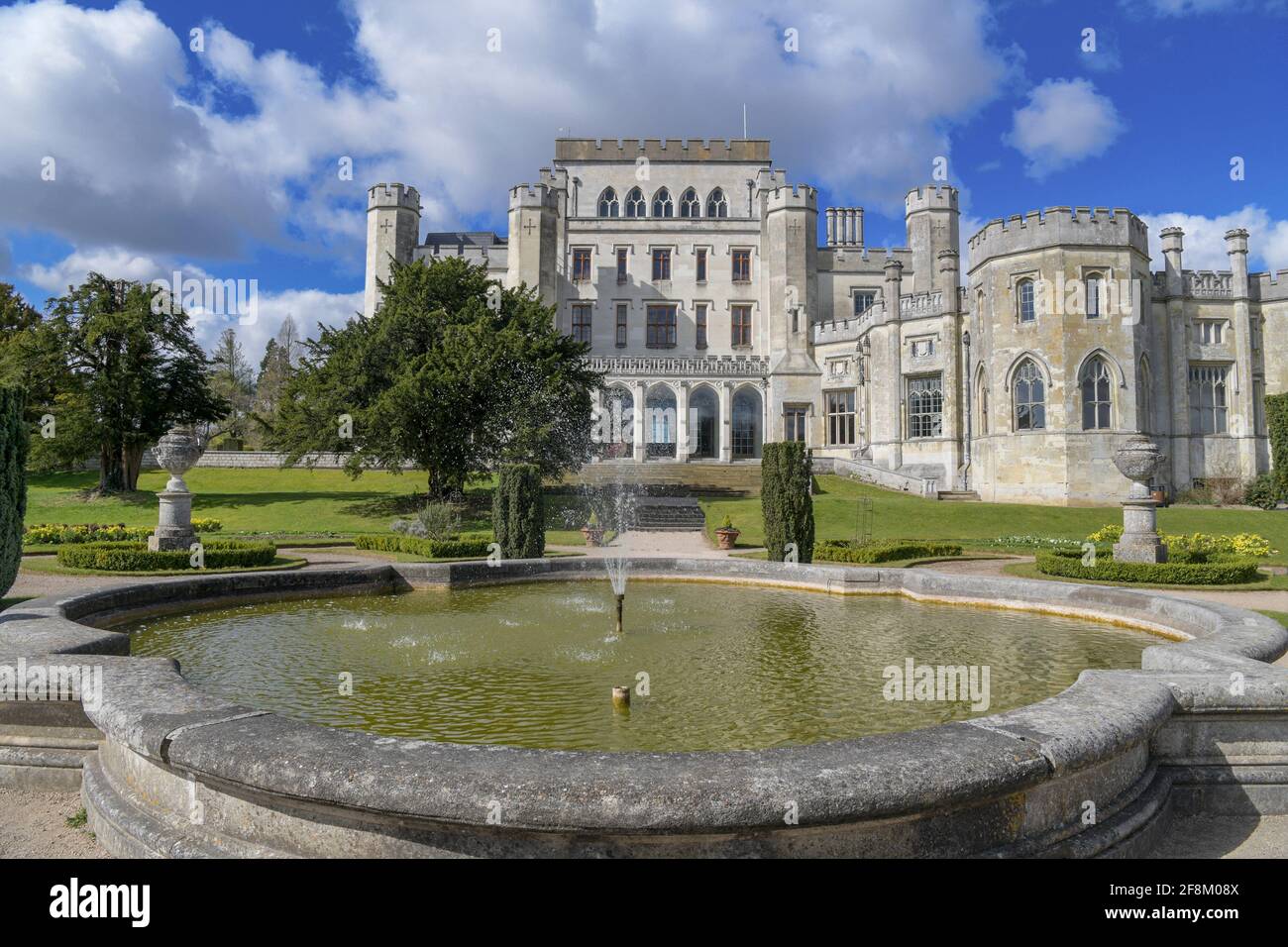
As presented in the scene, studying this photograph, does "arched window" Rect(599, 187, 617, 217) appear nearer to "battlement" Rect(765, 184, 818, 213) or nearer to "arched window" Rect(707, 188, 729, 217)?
"arched window" Rect(707, 188, 729, 217)

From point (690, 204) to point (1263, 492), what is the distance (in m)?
35.9

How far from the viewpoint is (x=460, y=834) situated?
10.8 feet

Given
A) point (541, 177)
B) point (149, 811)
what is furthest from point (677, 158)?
point (149, 811)

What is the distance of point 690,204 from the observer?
52.5 metres

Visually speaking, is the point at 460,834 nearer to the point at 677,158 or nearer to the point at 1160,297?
the point at 1160,297

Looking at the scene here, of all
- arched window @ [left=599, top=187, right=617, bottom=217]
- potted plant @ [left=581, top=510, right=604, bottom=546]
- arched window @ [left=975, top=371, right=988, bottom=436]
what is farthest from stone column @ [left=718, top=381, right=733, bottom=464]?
potted plant @ [left=581, top=510, right=604, bottom=546]

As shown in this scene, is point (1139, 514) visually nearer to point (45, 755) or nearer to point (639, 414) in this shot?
point (45, 755)

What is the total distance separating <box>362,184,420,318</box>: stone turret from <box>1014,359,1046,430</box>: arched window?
1406 inches

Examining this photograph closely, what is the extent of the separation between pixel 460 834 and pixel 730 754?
122 cm

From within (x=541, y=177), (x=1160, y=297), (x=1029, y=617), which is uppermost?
(x=541, y=177)

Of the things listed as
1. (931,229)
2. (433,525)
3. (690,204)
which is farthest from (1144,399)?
(690,204)

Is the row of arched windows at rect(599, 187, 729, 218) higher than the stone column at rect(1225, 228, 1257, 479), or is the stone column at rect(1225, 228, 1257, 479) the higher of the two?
the row of arched windows at rect(599, 187, 729, 218)

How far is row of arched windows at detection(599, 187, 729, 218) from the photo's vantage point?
52281 mm

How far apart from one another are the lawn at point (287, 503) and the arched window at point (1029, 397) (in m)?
18.3
